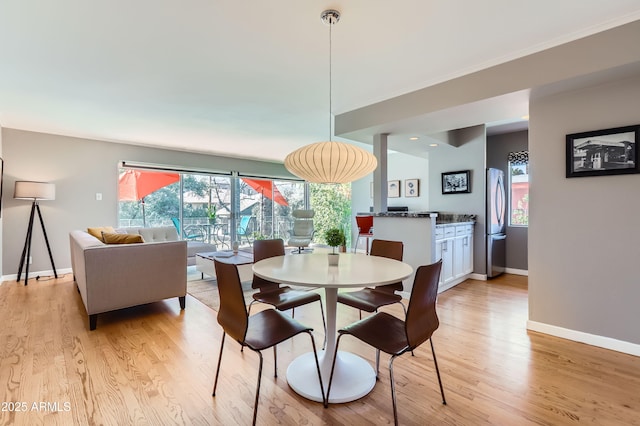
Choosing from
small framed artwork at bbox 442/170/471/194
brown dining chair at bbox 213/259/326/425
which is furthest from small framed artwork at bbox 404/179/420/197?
brown dining chair at bbox 213/259/326/425

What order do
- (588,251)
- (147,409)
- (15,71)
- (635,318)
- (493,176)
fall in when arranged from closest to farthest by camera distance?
A: (147,409), (635,318), (588,251), (15,71), (493,176)

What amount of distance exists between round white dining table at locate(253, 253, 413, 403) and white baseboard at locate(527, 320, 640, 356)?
169 cm

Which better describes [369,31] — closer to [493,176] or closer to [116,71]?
[116,71]


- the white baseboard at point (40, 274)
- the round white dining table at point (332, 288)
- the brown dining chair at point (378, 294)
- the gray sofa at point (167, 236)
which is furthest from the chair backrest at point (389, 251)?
the white baseboard at point (40, 274)

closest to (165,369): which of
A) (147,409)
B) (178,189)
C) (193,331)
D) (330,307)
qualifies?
(147,409)

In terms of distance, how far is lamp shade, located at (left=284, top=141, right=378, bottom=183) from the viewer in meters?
2.20

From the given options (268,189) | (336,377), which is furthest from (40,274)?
(336,377)

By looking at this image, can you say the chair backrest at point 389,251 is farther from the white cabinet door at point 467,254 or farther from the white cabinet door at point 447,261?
the white cabinet door at point 467,254

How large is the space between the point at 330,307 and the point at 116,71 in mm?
2786

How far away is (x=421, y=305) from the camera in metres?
1.56

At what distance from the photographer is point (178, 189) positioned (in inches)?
245

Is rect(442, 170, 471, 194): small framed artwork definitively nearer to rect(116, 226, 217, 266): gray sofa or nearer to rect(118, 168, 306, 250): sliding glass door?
rect(118, 168, 306, 250): sliding glass door

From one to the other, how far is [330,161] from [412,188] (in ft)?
16.1

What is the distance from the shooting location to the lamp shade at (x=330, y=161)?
7.22 ft
